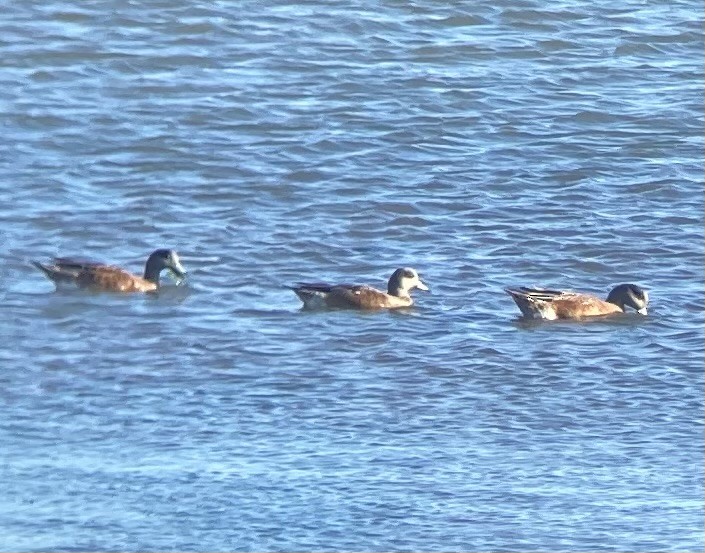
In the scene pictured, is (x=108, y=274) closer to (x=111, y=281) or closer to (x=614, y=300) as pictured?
(x=111, y=281)

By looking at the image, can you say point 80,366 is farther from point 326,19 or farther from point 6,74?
point 326,19

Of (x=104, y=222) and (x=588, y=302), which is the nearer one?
(x=588, y=302)

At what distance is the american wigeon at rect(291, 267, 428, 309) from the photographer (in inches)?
465

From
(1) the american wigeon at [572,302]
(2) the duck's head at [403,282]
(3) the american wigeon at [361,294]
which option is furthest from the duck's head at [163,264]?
(1) the american wigeon at [572,302]

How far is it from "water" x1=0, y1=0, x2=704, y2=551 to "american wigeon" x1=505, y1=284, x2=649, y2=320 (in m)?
0.13

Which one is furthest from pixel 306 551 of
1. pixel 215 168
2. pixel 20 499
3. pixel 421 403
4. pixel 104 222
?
pixel 215 168

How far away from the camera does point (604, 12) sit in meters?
18.8

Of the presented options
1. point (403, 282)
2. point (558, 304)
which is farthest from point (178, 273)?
point (558, 304)

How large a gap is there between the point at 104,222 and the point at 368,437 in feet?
15.6

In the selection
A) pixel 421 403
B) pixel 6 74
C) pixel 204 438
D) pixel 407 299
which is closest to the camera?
pixel 204 438

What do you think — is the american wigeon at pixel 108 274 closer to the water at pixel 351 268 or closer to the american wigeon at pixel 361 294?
the water at pixel 351 268

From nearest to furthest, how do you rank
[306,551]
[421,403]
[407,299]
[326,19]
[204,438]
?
[306,551] → [204,438] → [421,403] → [407,299] → [326,19]

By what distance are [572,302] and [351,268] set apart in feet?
5.56

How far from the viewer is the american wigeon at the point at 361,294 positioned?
1181 centimetres
